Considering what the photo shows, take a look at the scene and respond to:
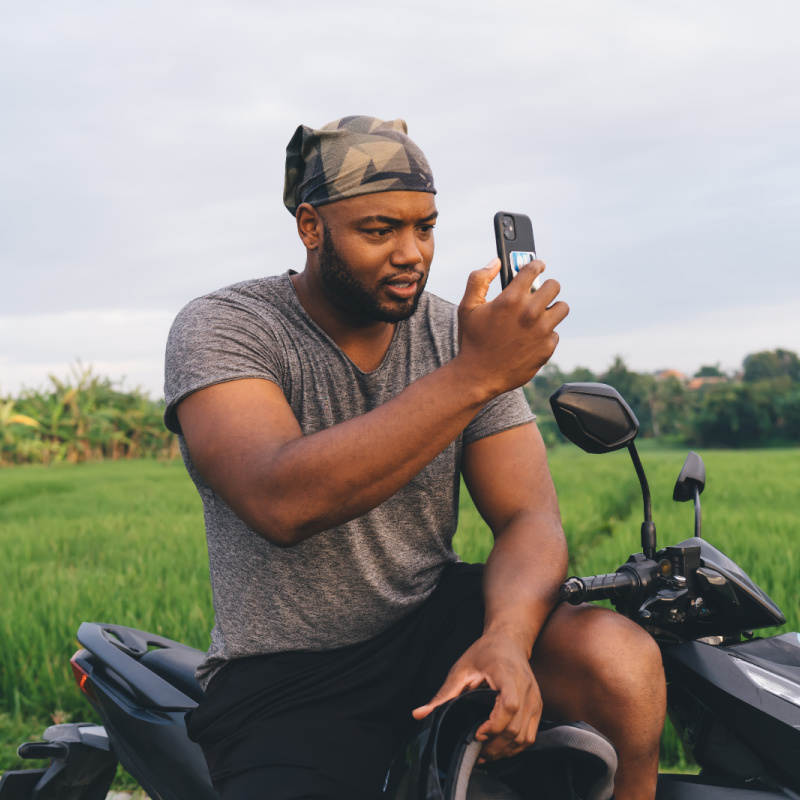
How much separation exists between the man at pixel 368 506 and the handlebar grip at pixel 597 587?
42mm

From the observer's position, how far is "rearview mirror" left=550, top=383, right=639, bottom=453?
3.73 feet

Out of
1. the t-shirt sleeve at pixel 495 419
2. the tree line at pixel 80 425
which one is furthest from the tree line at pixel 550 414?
the t-shirt sleeve at pixel 495 419

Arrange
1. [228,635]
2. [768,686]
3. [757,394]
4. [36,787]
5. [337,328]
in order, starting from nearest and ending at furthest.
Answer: [768,686] < [228,635] < [337,328] < [36,787] < [757,394]

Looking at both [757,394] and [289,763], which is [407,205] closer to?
[289,763]

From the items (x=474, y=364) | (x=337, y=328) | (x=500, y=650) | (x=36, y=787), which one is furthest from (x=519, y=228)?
(x=36, y=787)

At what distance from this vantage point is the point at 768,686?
113 centimetres

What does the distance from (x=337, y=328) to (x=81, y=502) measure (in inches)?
293

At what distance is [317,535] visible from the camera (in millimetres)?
1506

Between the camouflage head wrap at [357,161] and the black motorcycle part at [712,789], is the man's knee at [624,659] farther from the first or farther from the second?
the camouflage head wrap at [357,161]

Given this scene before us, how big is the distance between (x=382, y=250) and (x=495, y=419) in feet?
1.39

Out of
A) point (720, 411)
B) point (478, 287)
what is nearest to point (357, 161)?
point (478, 287)

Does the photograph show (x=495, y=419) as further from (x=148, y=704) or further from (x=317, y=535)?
(x=148, y=704)

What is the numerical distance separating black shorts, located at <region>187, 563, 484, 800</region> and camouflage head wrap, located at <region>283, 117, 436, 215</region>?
80 centimetres

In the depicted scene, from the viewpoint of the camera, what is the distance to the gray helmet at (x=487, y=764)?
38.6 inches
